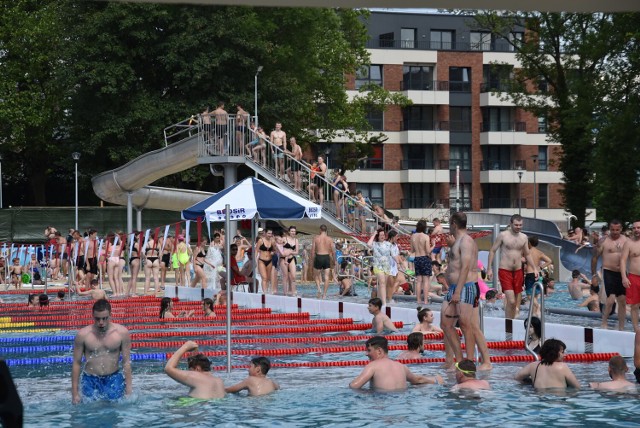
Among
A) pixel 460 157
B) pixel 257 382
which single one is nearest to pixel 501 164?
pixel 460 157

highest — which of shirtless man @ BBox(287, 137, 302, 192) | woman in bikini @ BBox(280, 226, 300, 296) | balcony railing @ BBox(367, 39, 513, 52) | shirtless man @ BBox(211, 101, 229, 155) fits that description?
balcony railing @ BBox(367, 39, 513, 52)

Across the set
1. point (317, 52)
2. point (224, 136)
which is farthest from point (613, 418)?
point (317, 52)

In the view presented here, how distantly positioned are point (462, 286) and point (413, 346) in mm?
1763

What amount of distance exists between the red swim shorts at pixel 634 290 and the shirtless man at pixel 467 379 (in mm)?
3788

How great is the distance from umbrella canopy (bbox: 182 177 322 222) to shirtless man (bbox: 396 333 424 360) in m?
6.97

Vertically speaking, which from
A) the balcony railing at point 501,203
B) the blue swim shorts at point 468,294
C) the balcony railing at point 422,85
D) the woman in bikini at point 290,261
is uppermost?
the balcony railing at point 422,85

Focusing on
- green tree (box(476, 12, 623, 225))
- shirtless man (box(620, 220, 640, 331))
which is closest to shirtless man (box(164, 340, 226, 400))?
shirtless man (box(620, 220, 640, 331))

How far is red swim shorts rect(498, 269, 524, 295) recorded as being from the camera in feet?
47.4

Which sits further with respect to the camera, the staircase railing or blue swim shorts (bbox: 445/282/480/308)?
the staircase railing

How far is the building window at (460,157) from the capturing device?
216 feet

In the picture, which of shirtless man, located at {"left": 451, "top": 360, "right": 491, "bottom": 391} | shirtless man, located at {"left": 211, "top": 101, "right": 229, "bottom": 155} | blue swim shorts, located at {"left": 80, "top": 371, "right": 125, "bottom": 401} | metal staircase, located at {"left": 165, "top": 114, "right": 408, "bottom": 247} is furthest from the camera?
shirtless man, located at {"left": 211, "top": 101, "right": 229, "bottom": 155}

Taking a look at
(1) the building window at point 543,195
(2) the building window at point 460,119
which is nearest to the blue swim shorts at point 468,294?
(2) the building window at point 460,119

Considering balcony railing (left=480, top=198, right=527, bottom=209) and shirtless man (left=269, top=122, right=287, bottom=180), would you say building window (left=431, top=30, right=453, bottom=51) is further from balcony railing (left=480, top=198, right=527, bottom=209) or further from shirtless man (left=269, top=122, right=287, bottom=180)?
shirtless man (left=269, top=122, right=287, bottom=180)

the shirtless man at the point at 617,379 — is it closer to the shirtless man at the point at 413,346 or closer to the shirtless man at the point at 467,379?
the shirtless man at the point at 467,379
